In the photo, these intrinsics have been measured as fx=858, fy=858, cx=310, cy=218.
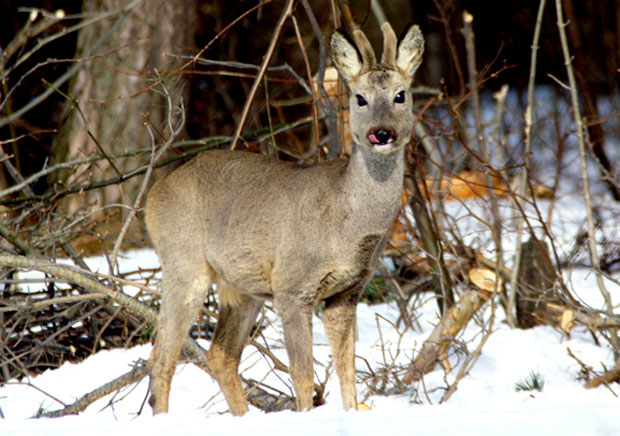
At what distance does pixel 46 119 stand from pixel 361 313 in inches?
237

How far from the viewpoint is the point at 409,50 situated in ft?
14.5

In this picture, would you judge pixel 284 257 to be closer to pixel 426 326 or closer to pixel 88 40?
pixel 426 326

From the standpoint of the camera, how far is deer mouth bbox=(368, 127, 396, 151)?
4.05 m

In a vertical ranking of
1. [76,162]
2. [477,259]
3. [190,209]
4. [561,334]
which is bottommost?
[561,334]

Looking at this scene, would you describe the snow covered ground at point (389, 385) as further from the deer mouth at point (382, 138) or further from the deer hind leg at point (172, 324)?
the deer mouth at point (382, 138)

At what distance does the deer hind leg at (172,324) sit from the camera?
486 centimetres

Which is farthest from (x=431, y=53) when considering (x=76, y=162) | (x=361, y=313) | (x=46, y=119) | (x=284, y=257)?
(x=284, y=257)

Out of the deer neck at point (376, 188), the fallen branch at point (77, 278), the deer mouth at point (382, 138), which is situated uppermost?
the deer mouth at point (382, 138)

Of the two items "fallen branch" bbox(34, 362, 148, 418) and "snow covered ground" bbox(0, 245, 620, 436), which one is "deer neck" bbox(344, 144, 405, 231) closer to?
"snow covered ground" bbox(0, 245, 620, 436)

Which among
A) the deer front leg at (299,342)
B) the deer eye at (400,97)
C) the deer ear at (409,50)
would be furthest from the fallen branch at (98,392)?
the deer ear at (409,50)

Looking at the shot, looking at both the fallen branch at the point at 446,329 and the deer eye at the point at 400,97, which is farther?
the fallen branch at the point at 446,329

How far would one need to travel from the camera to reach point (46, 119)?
11336mm

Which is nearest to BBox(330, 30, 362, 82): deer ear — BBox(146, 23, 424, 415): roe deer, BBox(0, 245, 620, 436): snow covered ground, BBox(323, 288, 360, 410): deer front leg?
BBox(146, 23, 424, 415): roe deer

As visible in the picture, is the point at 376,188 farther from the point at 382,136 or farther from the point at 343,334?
the point at 343,334
